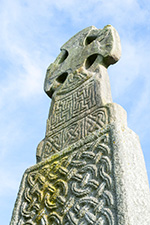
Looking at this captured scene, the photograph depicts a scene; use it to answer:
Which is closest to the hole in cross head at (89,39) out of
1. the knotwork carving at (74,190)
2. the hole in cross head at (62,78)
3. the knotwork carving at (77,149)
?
the knotwork carving at (77,149)

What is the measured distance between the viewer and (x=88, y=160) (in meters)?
2.21

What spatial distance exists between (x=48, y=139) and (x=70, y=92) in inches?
23.2

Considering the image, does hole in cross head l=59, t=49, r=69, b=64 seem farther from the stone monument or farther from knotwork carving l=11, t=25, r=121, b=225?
the stone monument

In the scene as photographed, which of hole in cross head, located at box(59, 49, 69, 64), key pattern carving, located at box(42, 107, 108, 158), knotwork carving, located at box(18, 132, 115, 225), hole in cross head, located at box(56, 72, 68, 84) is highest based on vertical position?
hole in cross head, located at box(59, 49, 69, 64)

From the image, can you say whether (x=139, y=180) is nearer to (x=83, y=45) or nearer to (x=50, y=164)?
(x=50, y=164)

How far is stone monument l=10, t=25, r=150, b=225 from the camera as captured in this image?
1.89 meters

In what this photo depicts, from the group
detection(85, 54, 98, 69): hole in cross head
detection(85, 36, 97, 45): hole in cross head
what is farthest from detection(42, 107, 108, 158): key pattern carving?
detection(85, 36, 97, 45): hole in cross head

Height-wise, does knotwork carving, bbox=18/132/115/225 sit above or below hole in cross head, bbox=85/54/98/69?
below

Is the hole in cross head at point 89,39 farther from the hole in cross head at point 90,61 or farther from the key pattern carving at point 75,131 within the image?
the key pattern carving at point 75,131

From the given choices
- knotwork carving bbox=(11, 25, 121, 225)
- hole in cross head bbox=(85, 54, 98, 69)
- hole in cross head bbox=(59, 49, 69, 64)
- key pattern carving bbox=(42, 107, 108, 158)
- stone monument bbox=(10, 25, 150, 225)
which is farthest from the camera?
hole in cross head bbox=(59, 49, 69, 64)

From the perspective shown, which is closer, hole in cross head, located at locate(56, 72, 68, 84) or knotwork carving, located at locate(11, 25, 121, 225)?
knotwork carving, located at locate(11, 25, 121, 225)

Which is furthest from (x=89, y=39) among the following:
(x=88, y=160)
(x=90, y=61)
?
(x=88, y=160)

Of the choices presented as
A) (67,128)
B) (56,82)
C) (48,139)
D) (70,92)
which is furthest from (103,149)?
(56,82)

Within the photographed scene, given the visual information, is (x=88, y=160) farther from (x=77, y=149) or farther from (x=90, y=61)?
(x=90, y=61)
